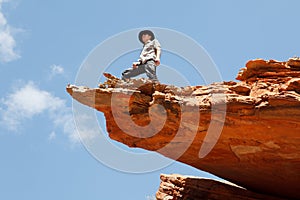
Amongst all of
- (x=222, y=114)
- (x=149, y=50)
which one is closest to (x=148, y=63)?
(x=149, y=50)

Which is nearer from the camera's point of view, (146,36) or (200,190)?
(146,36)

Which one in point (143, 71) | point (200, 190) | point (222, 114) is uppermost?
point (143, 71)

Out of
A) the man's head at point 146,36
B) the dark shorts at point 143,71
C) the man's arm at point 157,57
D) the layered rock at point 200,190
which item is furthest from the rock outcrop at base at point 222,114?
the man's head at point 146,36

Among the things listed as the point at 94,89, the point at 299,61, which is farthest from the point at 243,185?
the point at 94,89

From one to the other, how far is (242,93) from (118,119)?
3.79 m

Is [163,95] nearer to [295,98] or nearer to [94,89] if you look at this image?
[94,89]

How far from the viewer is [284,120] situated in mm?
11180

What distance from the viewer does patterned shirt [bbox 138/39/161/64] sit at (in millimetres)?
12531

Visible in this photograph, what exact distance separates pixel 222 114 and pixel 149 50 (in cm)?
311

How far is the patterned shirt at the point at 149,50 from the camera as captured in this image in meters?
12.5

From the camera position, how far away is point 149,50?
12805 millimetres

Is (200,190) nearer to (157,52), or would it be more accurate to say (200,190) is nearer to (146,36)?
(157,52)

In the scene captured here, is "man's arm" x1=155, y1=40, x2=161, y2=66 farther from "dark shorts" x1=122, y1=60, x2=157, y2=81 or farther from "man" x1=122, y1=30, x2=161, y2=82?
"dark shorts" x1=122, y1=60, x2=157, y2=81

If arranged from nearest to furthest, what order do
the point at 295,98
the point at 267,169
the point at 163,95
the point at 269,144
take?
1. the point at 295,98
2. the point at 163,95
3. the point at 269,144
4. the point at 267,169
